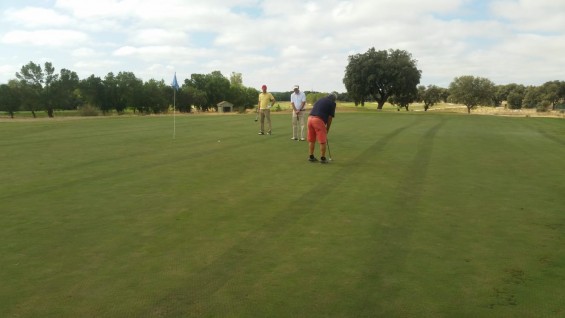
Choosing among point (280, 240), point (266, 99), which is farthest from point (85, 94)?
point (280, 240)

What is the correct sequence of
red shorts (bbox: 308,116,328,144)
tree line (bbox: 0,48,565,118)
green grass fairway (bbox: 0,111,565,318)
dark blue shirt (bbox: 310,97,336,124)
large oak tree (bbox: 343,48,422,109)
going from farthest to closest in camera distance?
large oak tree (bbox: 343,48,422,109) < tree line (bbox: 0,48,565,118) < dark blue shirt (bbox: 310,97,336,124) < red shorts (bbox: 308,116,328,144) < green grass fairway (bbox: 0,111,565,318)

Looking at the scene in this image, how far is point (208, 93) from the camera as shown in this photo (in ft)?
320

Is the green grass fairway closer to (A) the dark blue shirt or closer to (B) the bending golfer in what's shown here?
(B) the bending golfer

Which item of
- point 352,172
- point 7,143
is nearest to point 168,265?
point 352,172

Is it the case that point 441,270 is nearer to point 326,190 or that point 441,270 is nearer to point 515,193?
point 326,190

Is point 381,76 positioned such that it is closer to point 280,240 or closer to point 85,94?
point 85,94

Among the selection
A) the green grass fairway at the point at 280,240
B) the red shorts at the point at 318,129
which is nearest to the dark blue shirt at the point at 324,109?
the red shorts at the point at 318,129

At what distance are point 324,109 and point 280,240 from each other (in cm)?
745

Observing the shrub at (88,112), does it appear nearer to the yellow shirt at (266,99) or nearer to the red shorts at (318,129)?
the yellow shirt at (266,99)

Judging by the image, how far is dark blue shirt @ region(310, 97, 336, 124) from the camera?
12.8 m

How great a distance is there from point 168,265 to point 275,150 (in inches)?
417

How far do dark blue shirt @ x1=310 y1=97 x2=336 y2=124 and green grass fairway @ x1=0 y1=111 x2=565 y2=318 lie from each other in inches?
63.2

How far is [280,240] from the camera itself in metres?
5.81

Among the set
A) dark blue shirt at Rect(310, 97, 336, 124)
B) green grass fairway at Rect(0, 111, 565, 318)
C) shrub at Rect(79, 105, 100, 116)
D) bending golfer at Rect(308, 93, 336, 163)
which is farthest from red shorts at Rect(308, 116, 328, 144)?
shrub at Rect(79, 105, 100, 116)
